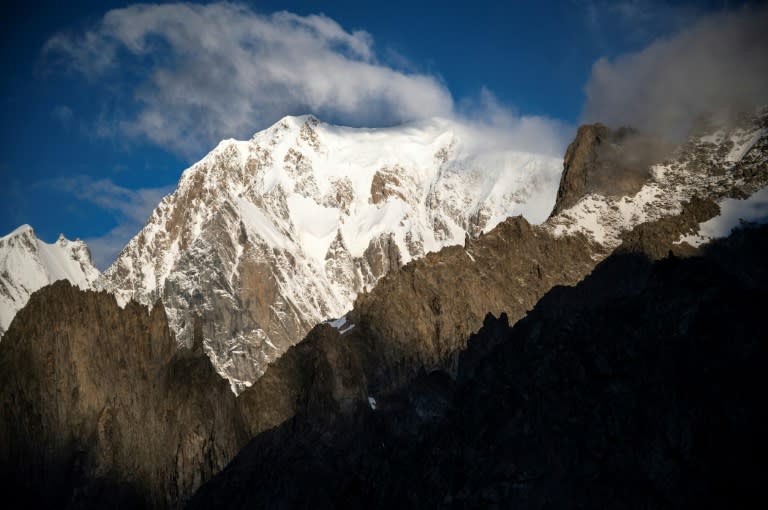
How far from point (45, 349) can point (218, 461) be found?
2648cm

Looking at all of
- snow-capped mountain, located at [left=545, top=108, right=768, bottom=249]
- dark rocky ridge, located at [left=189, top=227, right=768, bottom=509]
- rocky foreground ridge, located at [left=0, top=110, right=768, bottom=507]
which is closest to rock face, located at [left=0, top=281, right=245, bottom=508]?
rocky foreground ridge, located at [left=0, top=110, right=768, bottom=507]

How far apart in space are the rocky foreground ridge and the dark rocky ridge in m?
23.0

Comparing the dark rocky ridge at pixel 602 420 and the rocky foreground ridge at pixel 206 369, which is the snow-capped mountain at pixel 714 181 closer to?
the rocky foreground ridge at pixel 206 369

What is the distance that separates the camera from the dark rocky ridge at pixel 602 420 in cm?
7444

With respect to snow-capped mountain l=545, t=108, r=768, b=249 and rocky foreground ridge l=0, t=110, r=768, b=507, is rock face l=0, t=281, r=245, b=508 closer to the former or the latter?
rocky foreground ridge l=0, t=110, r=768, b=507

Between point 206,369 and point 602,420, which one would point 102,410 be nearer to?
point 206,369

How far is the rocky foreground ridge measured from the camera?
133000 millimetres

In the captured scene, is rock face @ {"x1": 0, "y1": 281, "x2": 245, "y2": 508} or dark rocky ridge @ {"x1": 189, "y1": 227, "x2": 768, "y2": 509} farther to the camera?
rock face @ {"x1": 0, "y1": 281, "x2": 245, "y2": 508}

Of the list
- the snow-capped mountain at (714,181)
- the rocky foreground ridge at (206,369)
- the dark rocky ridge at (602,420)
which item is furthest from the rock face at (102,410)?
the snow-capped mountain at (714,181)

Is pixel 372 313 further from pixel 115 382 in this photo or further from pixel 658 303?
pixel 658 303

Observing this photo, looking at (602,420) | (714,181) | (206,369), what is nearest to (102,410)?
(206,369)

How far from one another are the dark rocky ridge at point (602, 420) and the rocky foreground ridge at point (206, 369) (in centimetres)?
2305

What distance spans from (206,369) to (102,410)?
59.2 ft

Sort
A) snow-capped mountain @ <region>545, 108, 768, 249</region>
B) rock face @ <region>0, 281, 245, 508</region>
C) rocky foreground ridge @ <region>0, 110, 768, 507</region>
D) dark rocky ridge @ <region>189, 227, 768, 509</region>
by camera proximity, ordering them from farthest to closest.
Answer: snow-capped mountain @ <region>545, 108, 768, 249</region> → rocky foreground ridge @ <region>0, 110, 768, 507</region> → rock face @ <region>0, 281, 245, 508</region> → dark rocky ridge @ <region>189, 227, 768, 509</region>
